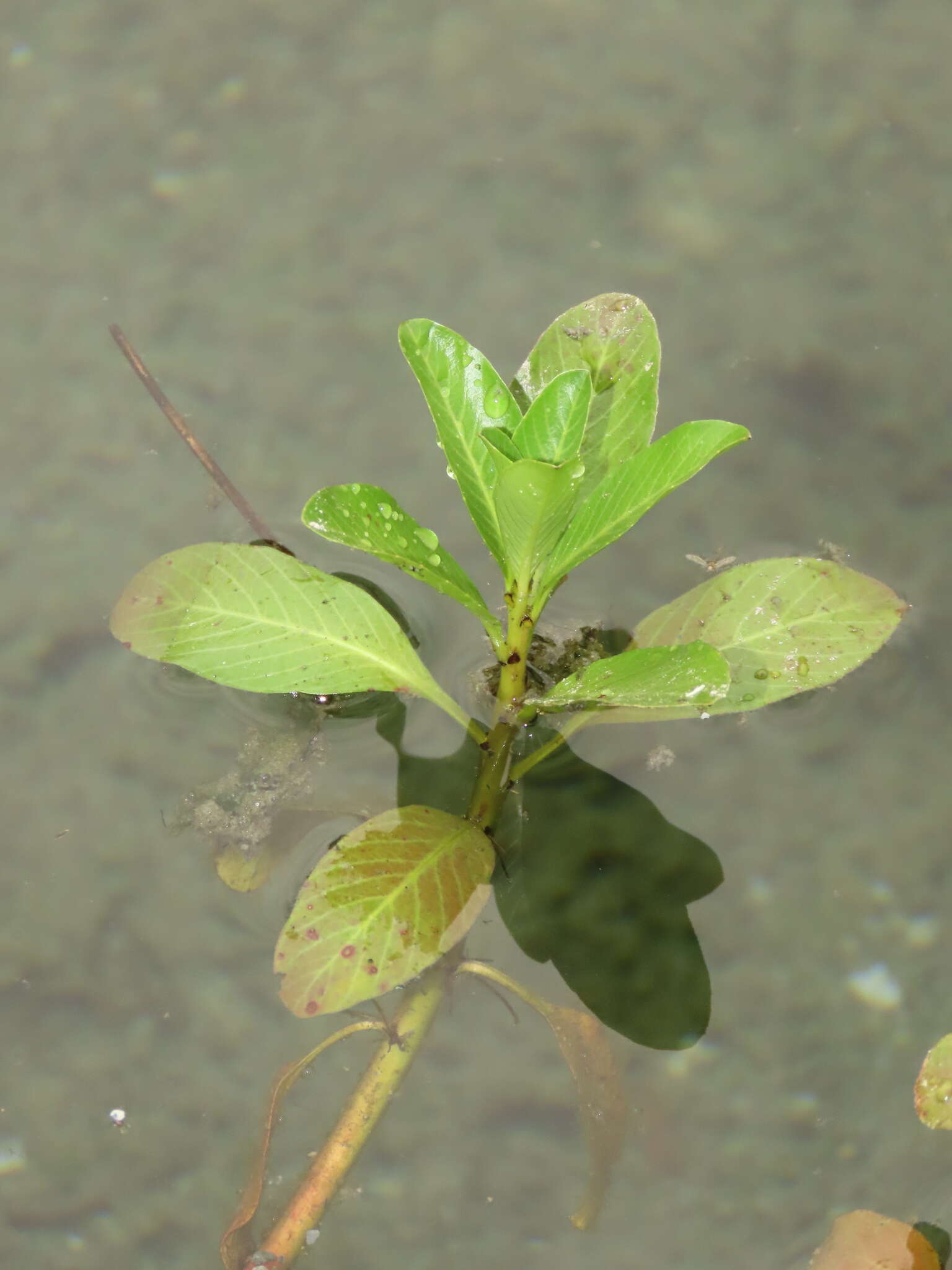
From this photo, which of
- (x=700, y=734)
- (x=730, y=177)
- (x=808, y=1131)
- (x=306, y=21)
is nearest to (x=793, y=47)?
(x=730, y=177)

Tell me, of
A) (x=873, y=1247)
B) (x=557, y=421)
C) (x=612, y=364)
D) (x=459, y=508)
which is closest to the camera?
(x=557, y=421)

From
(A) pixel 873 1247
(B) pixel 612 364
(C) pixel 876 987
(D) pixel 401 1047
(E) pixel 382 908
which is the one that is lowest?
(A) pixel 873 1247

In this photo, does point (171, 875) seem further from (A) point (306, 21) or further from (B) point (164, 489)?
(A) point (306, 21)

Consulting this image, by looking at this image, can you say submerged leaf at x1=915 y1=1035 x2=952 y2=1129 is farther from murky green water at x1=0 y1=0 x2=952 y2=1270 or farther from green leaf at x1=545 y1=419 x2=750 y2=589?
green leaf at x1=545 y1=419 x2=750 y2=589

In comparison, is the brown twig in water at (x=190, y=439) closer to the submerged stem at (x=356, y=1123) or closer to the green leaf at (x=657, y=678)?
the green leaf at (x=657, y=678)

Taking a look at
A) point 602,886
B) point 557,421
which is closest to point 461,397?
point 557,421

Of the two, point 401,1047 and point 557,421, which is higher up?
point 557,421

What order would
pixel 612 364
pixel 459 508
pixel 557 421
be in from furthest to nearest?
pixel 459 508 < pixel 612 364 < pixel 557 421

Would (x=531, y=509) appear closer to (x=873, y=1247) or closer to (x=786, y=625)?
(x=786, y=625)
